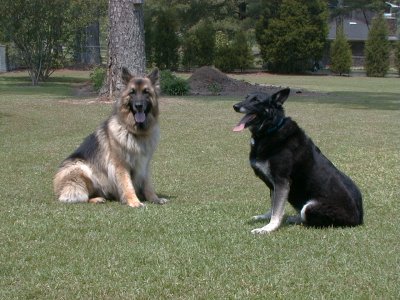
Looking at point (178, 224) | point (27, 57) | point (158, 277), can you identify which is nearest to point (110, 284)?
point (158, 277)

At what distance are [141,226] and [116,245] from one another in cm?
84

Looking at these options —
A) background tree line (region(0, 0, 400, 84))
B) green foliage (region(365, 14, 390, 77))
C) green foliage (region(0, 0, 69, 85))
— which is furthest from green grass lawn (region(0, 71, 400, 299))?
green foliage (region(365, 14, 390, 77))

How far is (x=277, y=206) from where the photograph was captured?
23.0 feet

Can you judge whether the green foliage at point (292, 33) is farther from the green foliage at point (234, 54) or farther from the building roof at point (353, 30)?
the building roof at point (353, 30)

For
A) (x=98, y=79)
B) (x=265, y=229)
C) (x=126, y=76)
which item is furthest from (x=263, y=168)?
(x=98, y=79)

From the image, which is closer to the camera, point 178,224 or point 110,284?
point 110,284

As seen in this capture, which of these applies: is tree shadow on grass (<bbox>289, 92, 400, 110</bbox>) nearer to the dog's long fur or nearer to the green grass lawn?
the green grass lawn

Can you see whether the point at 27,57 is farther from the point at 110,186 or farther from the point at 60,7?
the point at 110,186

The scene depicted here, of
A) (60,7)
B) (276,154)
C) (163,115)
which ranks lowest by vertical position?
(163,115)

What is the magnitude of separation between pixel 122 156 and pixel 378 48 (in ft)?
162

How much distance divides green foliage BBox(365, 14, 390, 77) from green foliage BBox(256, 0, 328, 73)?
4049mm

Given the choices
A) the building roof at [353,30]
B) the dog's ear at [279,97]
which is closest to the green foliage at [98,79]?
the dog's ear at [279,97]

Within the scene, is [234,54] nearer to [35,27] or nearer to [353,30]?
[35,27]

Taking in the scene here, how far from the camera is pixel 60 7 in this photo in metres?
36.5
